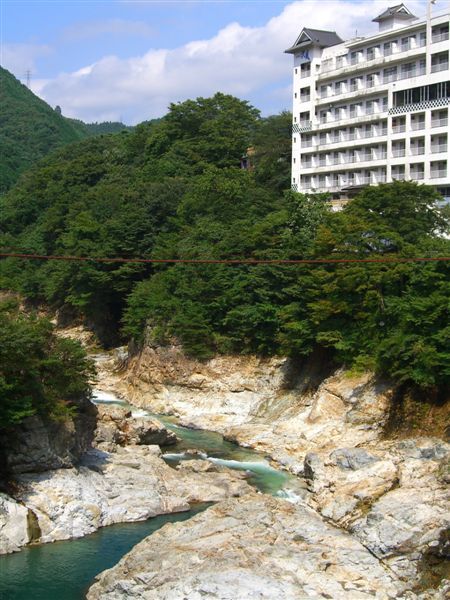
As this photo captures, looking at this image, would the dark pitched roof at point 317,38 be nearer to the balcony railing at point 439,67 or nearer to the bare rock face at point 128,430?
the balcony railing at point 439,67

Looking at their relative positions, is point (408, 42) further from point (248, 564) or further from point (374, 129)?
point (248, 564)

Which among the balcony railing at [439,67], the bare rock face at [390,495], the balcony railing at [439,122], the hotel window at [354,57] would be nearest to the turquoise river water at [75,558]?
the bare rock face at [390,495]

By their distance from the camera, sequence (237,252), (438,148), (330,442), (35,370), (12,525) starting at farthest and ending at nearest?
(438,148) < (237,252) < (330,442) < (35,370) < (12,525)

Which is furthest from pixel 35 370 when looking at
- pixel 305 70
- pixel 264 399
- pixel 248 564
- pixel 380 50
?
pixel 305 70

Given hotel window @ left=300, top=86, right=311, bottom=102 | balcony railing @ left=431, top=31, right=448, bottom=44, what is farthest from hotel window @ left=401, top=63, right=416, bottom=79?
hotel window @ left=300, top=86, right=311, bottom=102

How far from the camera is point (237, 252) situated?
3772 cm

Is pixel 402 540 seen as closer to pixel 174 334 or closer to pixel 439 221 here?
pixel 439 221

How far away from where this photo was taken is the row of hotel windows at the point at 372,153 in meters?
38.4

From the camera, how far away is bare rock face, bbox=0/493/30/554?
19.6 metres

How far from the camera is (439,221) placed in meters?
33.7

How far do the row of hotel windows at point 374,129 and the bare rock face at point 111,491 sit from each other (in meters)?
21.7

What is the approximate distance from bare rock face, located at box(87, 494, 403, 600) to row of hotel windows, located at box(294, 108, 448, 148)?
2467 centimetres

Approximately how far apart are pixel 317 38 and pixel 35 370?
1213 inches

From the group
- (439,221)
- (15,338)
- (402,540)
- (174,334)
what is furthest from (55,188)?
(402,540)
